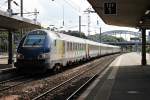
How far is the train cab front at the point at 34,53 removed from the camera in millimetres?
23562

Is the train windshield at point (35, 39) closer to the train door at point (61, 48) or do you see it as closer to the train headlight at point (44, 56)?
the train headlight at point (44, 56)

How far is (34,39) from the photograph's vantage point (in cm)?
2469

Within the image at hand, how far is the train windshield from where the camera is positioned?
80.1ft

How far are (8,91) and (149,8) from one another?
1145 centimetres

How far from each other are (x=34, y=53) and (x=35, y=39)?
129 cm

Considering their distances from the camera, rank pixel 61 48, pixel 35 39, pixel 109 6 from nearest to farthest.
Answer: pixel 109 6, pixel 35 39, pixel 61 48

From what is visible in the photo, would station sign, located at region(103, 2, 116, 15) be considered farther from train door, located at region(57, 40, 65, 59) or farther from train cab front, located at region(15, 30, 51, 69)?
train door, located at region(57, 40, 65, 59)

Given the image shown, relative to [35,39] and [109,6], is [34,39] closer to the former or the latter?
[35,39]

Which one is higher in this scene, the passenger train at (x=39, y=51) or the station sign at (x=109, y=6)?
the station sign at (x=109, y=6)

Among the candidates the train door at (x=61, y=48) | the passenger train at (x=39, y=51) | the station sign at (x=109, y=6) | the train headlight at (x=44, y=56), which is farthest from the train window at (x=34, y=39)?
the station sign at (x=109, y=6)

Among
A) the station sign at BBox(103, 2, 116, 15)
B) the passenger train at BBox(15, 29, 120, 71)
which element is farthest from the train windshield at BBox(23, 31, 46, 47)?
the station sign at BBox(103, 2, 116, 15)

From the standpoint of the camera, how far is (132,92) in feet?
55.0

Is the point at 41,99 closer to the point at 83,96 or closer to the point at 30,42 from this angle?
the point at 83,96

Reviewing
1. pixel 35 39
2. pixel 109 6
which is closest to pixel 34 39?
pixel 35 39
